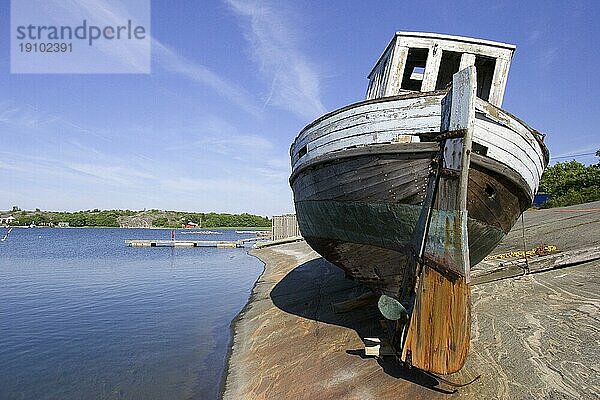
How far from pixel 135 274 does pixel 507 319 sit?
22996 mm

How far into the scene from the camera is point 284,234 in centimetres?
4569

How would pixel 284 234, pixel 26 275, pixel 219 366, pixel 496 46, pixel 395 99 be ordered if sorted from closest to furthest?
pixel 395 99 < pixel 496 46 < pixel 219 366 < pixel 26 275 < pixel 284 234

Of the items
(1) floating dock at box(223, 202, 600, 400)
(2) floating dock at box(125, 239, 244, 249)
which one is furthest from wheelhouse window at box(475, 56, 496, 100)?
(2) floating dock at box(125, 239, 244, 249)

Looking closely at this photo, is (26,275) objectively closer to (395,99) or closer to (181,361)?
(181,361)

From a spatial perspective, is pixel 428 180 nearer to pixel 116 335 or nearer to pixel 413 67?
pixel 413 67

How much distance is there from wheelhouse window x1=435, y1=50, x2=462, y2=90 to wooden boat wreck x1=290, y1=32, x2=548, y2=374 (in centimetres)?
3

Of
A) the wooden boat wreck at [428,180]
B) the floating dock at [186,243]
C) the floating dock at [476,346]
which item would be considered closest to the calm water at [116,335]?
the floating dock at [476,346]

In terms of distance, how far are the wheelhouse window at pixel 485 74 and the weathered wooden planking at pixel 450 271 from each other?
2459mm

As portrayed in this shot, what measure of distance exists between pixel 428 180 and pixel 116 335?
32.1 ft

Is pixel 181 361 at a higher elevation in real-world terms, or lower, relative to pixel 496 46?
lower

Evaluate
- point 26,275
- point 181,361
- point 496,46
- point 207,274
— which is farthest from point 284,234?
point 496,46

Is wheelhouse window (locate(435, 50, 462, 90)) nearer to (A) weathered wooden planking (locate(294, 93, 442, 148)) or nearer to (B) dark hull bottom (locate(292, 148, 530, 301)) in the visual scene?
(A) weathered wooden planking (locate(294, 93, 442, 148))

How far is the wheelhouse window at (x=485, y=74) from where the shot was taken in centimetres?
732

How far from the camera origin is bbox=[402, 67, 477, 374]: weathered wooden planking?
5.27 m
